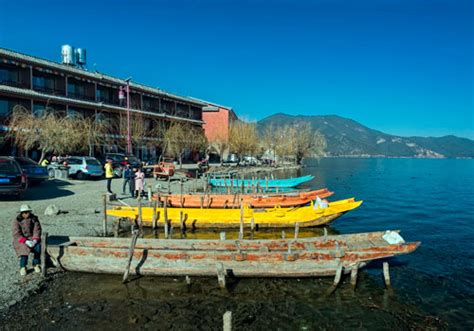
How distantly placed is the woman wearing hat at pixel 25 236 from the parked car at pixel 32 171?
46.3 ft

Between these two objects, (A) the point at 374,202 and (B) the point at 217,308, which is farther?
(A) the point at 374,202

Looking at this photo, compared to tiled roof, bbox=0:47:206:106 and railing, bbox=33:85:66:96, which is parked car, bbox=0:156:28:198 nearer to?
tiled roof, bbox=0:47:206:106

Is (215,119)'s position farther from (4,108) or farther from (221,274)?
(221,274)

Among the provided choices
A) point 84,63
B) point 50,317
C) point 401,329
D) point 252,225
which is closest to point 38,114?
point 84,63

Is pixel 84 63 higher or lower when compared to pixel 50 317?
higher

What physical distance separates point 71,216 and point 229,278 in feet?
30.5

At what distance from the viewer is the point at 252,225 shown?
51.4ft

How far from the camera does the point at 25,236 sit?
9.20 meters

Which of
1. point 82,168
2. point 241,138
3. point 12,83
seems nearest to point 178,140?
point 241,138

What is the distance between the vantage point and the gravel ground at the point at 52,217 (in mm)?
8773

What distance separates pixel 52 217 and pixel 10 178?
135 inches

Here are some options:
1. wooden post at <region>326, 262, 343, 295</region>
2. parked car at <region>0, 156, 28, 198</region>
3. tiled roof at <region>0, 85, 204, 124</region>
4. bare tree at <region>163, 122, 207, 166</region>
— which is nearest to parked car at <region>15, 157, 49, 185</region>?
parked car at <region>0, 156, 28, 198</region>

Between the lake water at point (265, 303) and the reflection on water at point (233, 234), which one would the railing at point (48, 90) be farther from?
the lake water at point (265, 303)

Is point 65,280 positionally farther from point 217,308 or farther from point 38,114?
point 38,114
